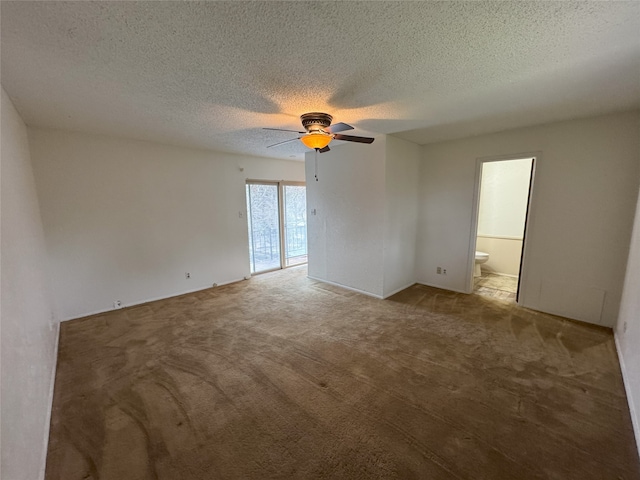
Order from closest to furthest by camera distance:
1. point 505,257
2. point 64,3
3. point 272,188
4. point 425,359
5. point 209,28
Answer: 1. point 64,3
2. point 209,28
3. point 425,359
4. point 505,257
5. point 272,188

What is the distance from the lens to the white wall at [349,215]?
12.9 ft

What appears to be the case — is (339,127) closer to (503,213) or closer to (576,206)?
(576,206)

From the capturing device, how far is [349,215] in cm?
431

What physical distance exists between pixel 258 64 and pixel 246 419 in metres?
2.44

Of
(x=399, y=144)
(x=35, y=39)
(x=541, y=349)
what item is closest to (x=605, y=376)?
Answer: (x=541, y=349)

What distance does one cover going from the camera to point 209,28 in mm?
1422

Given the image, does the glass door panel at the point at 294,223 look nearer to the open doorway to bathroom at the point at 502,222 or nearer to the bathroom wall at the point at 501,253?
the open doorway to bathroom at the point at 502,222

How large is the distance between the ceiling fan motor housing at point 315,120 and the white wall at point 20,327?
2.23m

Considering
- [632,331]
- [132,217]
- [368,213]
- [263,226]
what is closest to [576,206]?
[632,331]

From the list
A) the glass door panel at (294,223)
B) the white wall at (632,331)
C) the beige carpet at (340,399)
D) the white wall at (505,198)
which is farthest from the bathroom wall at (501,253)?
the glass door panel at (294,223)

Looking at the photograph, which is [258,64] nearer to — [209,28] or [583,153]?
[209,28]

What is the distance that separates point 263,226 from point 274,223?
0.28 metres

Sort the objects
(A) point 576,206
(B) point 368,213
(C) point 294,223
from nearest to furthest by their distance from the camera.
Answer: (A) point 576,206
(B) point 368,213
(C) point 294,223

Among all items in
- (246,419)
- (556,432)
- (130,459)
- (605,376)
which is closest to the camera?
(130,459)
